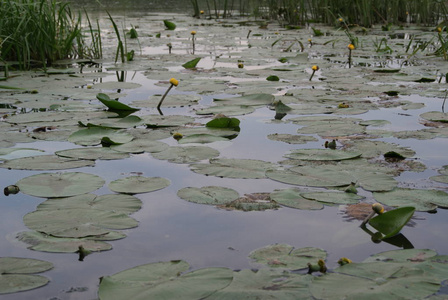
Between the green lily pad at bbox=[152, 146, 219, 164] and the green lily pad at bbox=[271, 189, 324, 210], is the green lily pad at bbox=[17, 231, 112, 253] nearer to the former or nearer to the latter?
the green lily pad at bbox=[271, 189, 324, 210]

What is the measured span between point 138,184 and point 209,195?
23 centimetres

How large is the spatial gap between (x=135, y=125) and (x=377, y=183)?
3.55 feet

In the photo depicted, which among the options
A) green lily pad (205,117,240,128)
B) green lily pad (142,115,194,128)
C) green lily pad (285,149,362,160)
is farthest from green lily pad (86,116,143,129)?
green lily pad (285,149,362,160)

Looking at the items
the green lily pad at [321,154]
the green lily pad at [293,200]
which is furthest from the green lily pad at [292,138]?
the green lily pad at [293,200]

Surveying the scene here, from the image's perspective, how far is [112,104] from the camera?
102 inches

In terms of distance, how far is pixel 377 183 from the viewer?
165 cm

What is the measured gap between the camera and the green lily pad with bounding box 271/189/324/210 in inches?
59.1

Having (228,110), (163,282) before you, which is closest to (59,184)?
(163,282)

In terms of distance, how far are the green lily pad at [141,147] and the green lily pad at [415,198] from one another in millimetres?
788

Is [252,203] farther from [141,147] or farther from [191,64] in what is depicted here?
[191,64]

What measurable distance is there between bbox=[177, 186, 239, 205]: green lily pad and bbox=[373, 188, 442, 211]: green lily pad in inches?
15.9

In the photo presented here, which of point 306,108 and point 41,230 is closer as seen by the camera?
point 41,230

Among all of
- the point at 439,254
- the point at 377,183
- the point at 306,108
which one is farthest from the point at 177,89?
the point at 439,254

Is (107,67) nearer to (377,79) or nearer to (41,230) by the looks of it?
(377,79)
